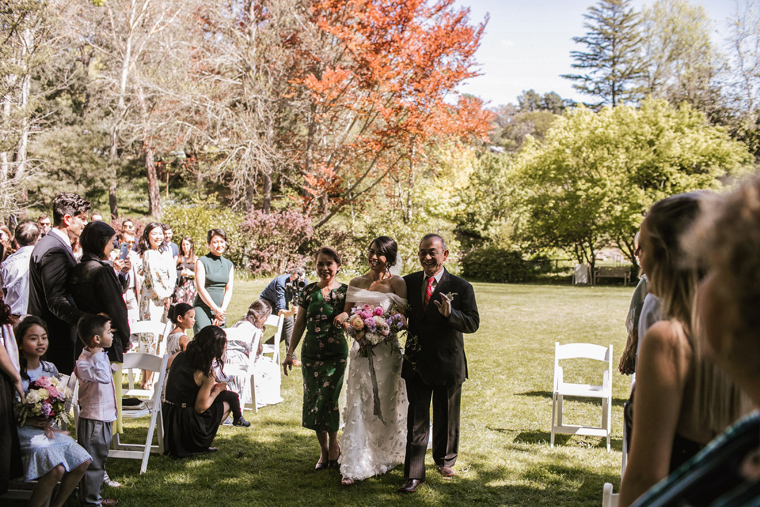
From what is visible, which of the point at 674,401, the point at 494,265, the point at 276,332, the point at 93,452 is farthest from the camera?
the point at 494,265

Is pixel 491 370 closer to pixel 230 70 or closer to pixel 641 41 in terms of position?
pixel 230 70

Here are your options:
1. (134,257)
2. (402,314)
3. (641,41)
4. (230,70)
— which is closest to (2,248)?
(134,257)

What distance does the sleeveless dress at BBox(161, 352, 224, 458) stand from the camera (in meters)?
5.64

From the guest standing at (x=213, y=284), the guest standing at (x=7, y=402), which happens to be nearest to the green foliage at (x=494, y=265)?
the guest standing at (x=213, y=284)

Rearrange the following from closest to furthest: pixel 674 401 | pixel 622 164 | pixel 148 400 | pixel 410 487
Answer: pixel 674 401 < pixel 410 487 < pixel 148 400 < pixel 622 164

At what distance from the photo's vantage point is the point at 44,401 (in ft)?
12.9

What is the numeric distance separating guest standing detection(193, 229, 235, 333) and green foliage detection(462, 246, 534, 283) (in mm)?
20537

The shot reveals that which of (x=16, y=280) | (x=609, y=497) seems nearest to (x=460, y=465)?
(x=609, y=497)

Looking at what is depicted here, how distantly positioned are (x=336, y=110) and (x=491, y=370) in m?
12.6

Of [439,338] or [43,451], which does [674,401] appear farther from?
[43,451]

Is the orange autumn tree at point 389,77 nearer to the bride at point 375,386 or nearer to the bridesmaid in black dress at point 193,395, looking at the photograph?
the bride at point 375,386

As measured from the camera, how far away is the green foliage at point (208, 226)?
66.9 feet

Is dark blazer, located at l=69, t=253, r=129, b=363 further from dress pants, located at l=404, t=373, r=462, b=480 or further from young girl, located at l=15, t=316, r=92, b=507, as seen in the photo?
dress pants, located at l=404, t=373, r=462, b=480

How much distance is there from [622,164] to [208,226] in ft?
59.0
